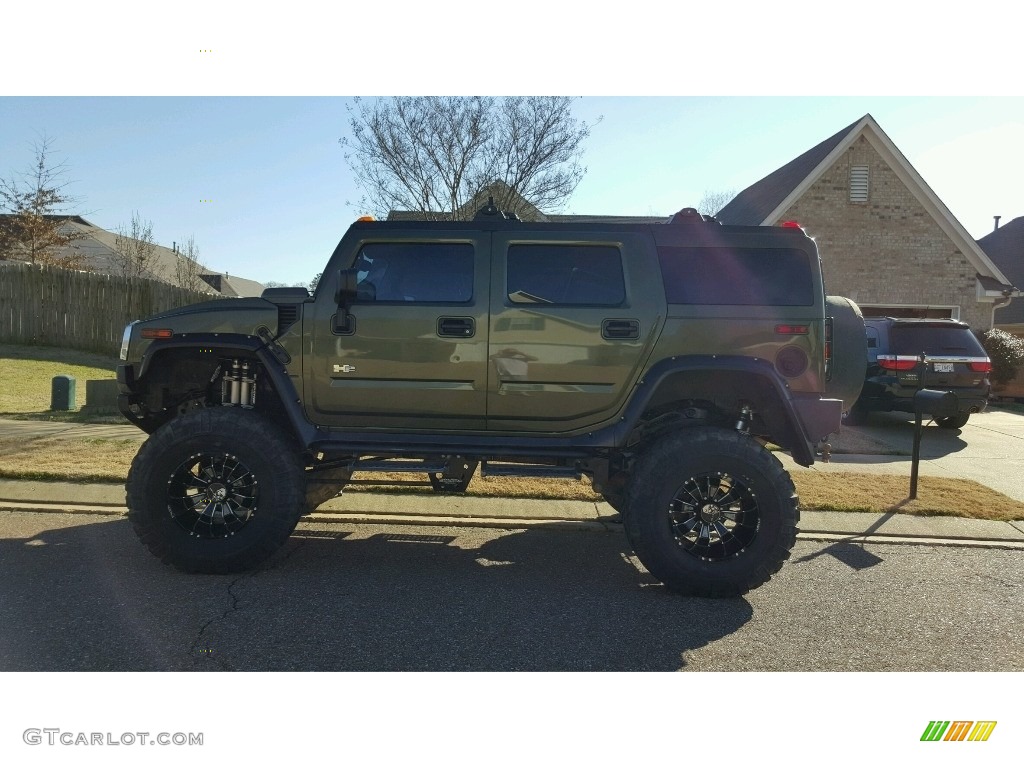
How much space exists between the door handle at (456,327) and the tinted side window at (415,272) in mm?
141

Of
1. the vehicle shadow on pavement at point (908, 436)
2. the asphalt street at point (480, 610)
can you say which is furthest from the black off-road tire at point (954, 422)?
the asphalt street at point (480, 610)

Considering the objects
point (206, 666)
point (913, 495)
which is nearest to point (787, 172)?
point (913, 495)

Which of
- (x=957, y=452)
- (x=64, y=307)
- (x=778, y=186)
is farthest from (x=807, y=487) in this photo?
(x=64, y=307)

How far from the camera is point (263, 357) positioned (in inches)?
178

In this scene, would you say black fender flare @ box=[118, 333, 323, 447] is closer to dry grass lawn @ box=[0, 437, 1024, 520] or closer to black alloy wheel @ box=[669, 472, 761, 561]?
dry grass lawn @ box=[0, 437, 1024, 520]

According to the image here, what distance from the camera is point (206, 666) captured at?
10.5ft

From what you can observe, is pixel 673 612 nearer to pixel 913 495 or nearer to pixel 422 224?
pixel 422 224

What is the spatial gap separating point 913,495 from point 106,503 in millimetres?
7406

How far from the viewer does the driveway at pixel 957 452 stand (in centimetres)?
779

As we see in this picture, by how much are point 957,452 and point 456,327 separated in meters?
8.06

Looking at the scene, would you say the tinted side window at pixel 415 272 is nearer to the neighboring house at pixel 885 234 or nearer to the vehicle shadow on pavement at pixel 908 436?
the vehicle shadow on pavement at pixel 908 436

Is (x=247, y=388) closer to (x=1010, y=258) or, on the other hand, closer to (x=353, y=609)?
(x=353, y=609)

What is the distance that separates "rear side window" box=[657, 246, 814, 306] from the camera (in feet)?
14.5

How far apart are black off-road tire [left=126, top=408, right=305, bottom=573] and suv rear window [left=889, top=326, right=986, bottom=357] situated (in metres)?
9.24
